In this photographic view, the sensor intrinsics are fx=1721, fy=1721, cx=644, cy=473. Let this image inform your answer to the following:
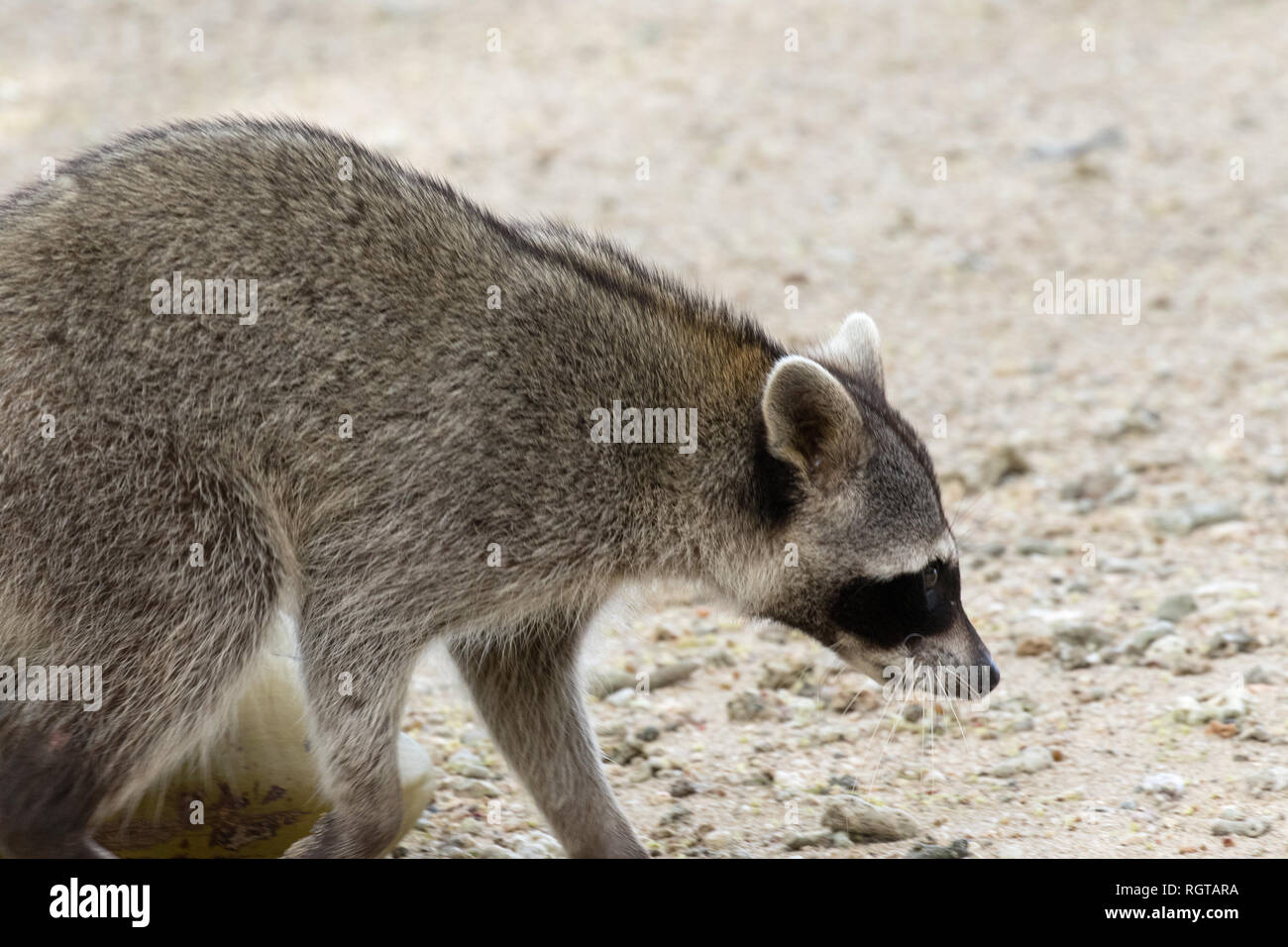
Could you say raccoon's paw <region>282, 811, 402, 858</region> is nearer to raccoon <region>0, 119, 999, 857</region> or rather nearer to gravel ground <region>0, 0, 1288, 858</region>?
raccoon <region>0, 119, 999, 857</region>

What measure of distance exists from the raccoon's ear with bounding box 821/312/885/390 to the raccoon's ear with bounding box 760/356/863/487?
564 mm

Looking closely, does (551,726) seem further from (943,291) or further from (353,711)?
(943,291)

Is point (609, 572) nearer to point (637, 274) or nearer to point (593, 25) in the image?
point (637, 274)

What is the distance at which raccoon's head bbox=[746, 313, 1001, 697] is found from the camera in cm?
574

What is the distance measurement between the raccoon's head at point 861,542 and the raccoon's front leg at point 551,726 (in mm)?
800

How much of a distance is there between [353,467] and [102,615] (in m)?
0.89

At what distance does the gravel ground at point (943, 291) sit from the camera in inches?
256

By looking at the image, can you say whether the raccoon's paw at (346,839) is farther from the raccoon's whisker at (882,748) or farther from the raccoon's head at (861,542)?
the raccoon's whisker at (882,748)

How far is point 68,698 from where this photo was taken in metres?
5.27

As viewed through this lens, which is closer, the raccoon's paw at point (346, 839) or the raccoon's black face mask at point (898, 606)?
the raccoon's paw at point (346, 839)

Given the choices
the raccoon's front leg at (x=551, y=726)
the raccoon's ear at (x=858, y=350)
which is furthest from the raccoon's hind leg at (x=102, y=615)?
the raccoon's ear at (x=858, y=350)

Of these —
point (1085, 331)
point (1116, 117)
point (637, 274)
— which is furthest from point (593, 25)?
point (637, 274)

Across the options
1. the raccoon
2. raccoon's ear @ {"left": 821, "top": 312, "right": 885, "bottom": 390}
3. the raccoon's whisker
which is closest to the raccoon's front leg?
the raccoon

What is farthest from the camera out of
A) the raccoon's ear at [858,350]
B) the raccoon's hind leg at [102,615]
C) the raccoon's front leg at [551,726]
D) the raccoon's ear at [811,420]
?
the raccoon's ear at [858,350]
